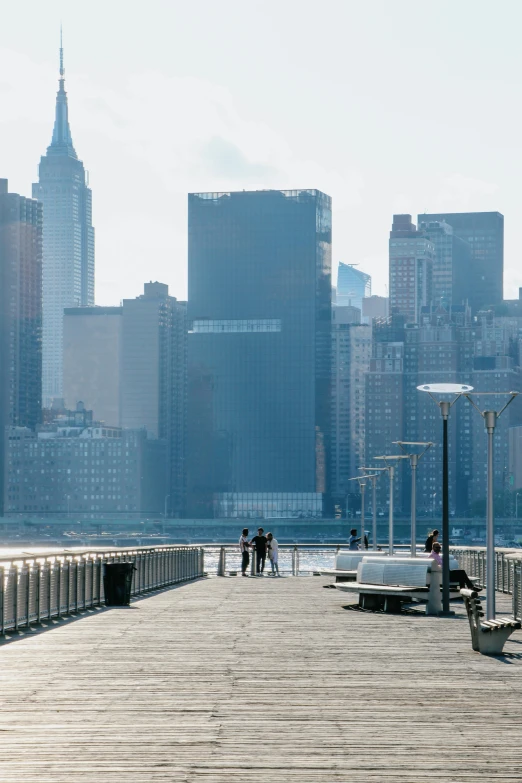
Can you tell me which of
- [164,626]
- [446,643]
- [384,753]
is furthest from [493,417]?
[384,753]

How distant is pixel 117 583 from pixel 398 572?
5956 millimetres

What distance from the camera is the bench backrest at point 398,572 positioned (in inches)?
1107

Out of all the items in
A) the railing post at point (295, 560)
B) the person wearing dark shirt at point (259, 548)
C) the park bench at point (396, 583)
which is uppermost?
the park bench at point (396, 583)

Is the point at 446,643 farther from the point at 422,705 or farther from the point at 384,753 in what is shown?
the point at 384,753

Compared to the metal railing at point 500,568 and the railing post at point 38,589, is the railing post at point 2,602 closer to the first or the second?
the railing post at point 38,589

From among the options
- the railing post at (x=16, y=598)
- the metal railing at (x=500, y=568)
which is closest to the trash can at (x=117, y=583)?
the railing post at (x=16, y=598)

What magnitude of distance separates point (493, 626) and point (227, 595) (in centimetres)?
1568

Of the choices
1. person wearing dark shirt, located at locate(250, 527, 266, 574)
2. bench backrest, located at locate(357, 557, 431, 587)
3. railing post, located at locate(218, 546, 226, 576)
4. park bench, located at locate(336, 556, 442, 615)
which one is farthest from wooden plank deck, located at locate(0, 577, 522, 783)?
railing post, located at locate(218, 546, 226, 576)

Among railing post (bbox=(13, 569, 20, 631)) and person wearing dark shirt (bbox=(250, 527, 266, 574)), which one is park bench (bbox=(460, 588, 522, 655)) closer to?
railing post (bbox=(13, 569, 20, 631))

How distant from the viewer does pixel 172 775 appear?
416 inches

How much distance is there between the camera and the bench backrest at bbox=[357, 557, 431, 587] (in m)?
28.1

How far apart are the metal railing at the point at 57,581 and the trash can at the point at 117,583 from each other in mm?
155

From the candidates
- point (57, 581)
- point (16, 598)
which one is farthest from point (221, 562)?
point (16, 598)

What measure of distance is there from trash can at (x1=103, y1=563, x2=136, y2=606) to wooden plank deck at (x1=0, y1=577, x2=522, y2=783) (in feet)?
19.5
